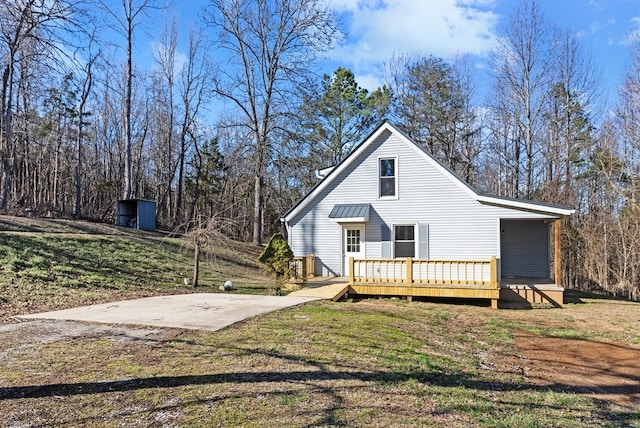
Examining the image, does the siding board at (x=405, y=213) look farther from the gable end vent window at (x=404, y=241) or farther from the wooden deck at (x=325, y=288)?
the wooden deck at (x=325, y=288)

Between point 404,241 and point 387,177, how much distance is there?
8.02 ft

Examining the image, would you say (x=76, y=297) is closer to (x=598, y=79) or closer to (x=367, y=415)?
(x=367, y=415)

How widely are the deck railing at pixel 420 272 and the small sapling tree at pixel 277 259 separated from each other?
6.71 feet

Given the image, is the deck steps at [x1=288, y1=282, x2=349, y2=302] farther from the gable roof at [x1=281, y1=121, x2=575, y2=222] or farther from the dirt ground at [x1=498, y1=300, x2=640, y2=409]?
the dirt ground at [x1=498, y1=300, x2=640, y2=409]

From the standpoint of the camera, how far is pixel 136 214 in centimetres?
2330

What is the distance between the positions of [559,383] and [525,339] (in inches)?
109

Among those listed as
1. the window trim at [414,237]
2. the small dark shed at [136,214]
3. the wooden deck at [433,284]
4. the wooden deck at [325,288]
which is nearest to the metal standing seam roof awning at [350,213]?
the window trim at [414,237]

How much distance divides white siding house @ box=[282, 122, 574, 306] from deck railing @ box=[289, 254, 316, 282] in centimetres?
33

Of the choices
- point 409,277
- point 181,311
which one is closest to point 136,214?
point 181,311

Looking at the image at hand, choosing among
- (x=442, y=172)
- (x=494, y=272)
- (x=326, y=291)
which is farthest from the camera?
(x=442, y=172)

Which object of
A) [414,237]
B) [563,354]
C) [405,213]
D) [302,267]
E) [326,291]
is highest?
[405,213]

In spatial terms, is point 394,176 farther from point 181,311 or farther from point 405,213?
point 181,311

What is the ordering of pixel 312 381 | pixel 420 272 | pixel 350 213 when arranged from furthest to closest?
pixel 350 213 → pixel 420 272 → pixel 312 381

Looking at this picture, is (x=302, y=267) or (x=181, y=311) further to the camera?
(x=302, y=267)
